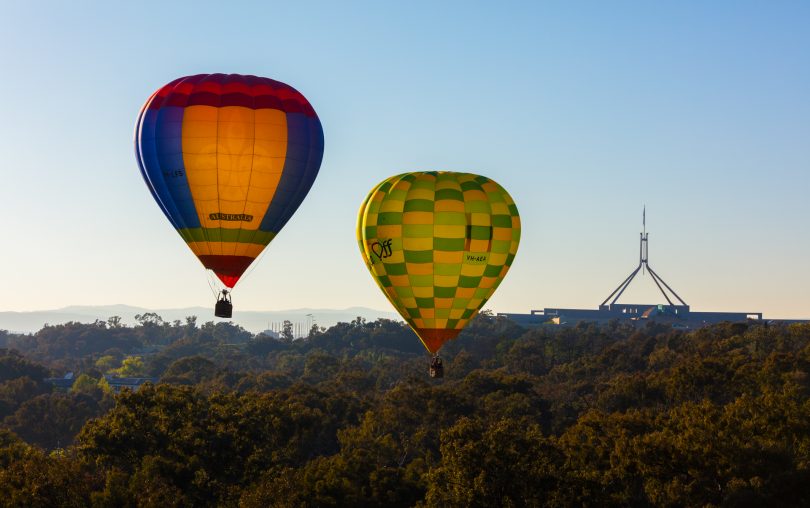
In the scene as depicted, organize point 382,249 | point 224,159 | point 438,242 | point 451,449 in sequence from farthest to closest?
point 451,449 → point 382,249 → point 438,242 → point 224,159

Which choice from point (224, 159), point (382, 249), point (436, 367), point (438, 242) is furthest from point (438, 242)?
point (224, 159)

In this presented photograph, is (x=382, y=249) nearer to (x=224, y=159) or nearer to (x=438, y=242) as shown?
(x=438, y=242)

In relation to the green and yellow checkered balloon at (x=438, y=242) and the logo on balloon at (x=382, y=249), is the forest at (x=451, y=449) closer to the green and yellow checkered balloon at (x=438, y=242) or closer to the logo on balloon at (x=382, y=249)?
the green and yellow checkered balloon at (x=438, y=242)

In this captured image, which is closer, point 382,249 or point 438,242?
point 438,242

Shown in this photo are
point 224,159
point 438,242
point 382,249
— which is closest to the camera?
point 224,159

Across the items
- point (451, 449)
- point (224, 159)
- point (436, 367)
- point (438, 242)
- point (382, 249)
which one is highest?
point (224, 159)

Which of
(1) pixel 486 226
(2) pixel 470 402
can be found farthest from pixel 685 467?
(2) pixel 470 402

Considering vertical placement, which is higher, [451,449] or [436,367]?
[436,367]

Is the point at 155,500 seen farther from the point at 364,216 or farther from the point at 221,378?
the point at 221,378
